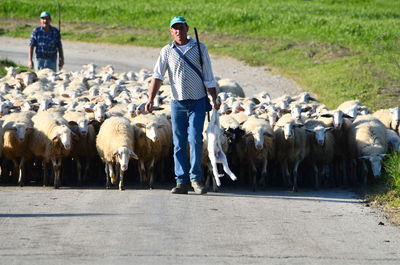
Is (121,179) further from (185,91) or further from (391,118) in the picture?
(391,118)

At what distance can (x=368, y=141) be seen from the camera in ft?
44.9

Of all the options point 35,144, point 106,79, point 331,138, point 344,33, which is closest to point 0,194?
point 35,144

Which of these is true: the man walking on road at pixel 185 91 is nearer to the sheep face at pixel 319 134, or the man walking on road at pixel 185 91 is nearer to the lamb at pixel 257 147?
the lamb at pixel 257 147

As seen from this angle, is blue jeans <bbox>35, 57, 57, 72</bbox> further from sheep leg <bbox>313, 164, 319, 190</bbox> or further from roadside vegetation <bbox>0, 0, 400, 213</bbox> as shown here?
sheep leg <bbox>313, 164, 319, 190</bbox>

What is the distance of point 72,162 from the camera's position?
14.1 meters

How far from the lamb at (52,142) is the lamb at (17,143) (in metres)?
0.11

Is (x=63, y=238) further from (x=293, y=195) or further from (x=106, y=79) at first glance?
(x=106, y=79)

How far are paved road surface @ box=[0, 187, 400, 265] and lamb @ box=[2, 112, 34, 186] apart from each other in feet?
4.77

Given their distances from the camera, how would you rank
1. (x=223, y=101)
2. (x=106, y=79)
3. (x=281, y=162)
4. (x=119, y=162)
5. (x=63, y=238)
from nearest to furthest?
1. (x=63, y=238)
2. (x=119, y=162)
3. (x=281, y=162)
4. (x=223, y=101)
5. (x=106, y=79)

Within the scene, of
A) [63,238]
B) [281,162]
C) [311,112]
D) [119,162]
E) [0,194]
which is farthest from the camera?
[311,112]

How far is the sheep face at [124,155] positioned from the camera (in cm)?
1255

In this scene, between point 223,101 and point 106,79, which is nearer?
point 223,101

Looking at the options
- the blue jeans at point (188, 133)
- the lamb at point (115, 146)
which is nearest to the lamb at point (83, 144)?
the lamb at point (115, 146)

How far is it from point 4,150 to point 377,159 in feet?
Result: 19.0
